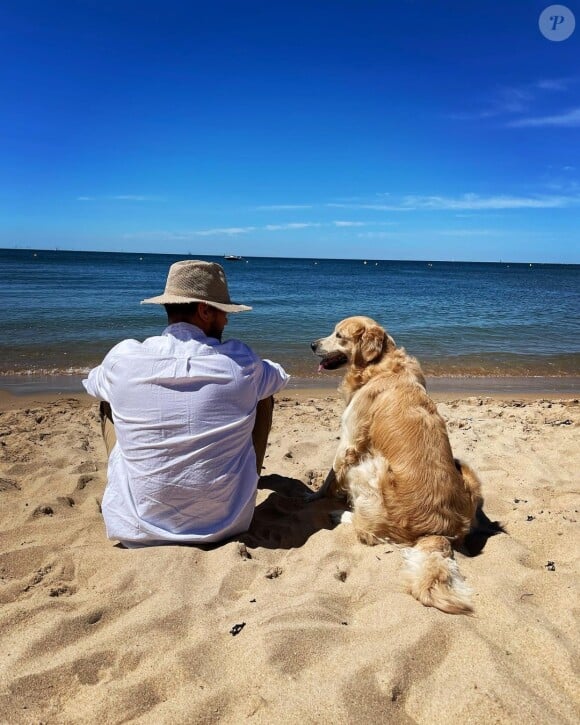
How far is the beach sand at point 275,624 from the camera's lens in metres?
1.94

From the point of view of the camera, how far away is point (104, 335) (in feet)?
44.1

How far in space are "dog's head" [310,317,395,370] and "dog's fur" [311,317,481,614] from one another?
Answer: 0.41ft

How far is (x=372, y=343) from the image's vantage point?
434 cm

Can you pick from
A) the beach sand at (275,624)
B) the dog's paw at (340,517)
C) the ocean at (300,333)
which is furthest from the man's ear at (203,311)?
the ocean at (300,333)

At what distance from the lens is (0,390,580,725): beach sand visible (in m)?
1.94

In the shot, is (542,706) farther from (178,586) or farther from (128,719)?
(178,586)

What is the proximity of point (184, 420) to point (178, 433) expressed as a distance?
0.09 m

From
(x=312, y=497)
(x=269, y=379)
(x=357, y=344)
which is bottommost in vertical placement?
(x=312, y=497)

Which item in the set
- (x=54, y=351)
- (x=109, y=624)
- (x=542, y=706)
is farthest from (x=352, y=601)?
(x=54, y=351)

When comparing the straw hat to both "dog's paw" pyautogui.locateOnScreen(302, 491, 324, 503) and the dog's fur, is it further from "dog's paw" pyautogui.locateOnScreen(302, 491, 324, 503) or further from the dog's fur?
"dog's paw" pyautogui.locateOnScreen(302, 491, 324, 503)

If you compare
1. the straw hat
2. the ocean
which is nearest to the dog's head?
the straw hat

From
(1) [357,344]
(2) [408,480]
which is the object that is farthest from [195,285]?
(2) [408,480]

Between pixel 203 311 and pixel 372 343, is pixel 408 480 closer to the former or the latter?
pixel 372 343

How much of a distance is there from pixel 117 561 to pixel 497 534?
2.66 metres
